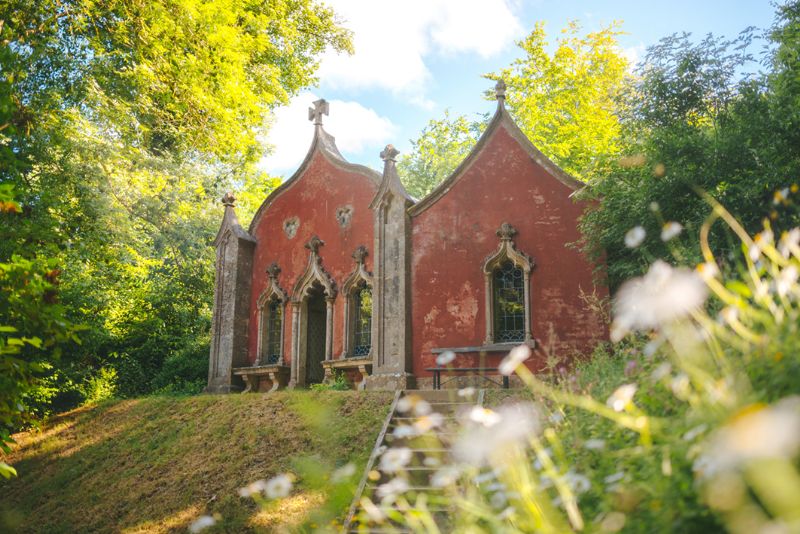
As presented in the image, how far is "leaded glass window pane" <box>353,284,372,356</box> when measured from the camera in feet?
53.9

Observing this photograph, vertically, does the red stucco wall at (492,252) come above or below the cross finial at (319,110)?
below

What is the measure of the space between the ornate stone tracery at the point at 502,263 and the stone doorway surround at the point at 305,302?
187 inches

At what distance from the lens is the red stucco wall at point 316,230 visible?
16734mm

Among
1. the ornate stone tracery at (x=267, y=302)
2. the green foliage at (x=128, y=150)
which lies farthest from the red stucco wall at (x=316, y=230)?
the green foliage at (x=128, y=150)

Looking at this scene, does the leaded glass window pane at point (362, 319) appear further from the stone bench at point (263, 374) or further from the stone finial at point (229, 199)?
the stone finial at point (229, 199)

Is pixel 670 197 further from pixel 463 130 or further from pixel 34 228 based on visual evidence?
pixel 463 130

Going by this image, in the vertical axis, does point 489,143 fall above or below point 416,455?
above

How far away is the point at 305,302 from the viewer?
17.8 meters

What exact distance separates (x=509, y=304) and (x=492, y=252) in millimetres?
1232

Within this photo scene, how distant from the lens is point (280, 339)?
1814cm

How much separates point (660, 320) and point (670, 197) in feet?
26.3

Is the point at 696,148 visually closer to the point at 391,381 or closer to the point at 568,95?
the point at 391,381

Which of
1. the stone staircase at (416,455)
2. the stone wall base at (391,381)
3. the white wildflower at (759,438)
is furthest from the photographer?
the stone wall base at (391,381)

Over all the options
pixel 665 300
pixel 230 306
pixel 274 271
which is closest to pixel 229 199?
pixel 274 271
